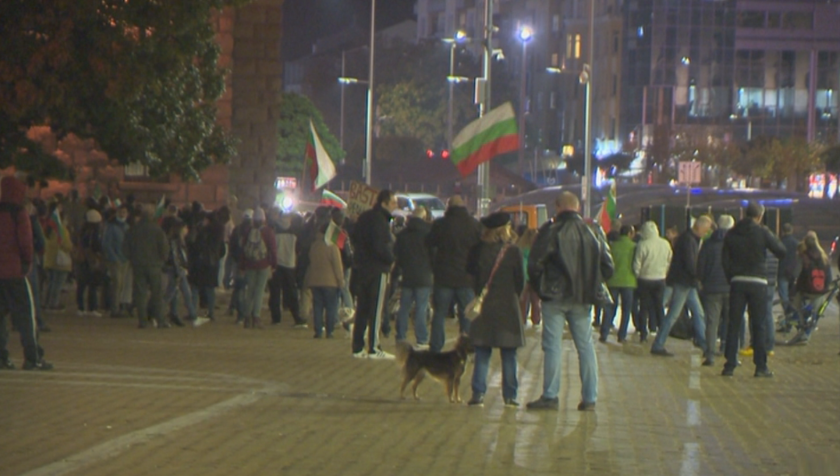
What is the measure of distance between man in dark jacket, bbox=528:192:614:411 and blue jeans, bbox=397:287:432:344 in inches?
179

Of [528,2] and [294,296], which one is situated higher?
[528,2]

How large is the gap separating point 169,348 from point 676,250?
20.9 feet

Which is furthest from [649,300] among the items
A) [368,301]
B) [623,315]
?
[368,301]

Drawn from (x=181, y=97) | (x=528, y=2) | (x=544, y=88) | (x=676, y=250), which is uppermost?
(x=528, y=2)

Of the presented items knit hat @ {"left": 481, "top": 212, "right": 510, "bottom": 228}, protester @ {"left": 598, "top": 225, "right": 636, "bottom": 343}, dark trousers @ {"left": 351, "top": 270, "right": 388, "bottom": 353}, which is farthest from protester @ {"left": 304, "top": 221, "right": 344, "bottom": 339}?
knit hat @ {"left": 481, "top": 212, "right": 510, "bottom": 228}

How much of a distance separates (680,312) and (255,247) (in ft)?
19.5

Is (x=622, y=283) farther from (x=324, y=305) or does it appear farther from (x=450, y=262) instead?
(x=450, y=262)

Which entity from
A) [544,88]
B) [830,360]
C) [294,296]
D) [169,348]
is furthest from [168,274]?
[544,88]

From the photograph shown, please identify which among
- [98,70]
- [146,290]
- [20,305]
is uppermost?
[98,70]

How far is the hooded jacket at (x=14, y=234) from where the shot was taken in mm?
12625

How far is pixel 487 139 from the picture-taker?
22.0m

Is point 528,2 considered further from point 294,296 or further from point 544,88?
point 294,296

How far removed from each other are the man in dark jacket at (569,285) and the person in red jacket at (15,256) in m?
4.78

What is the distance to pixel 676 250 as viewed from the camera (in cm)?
1736
